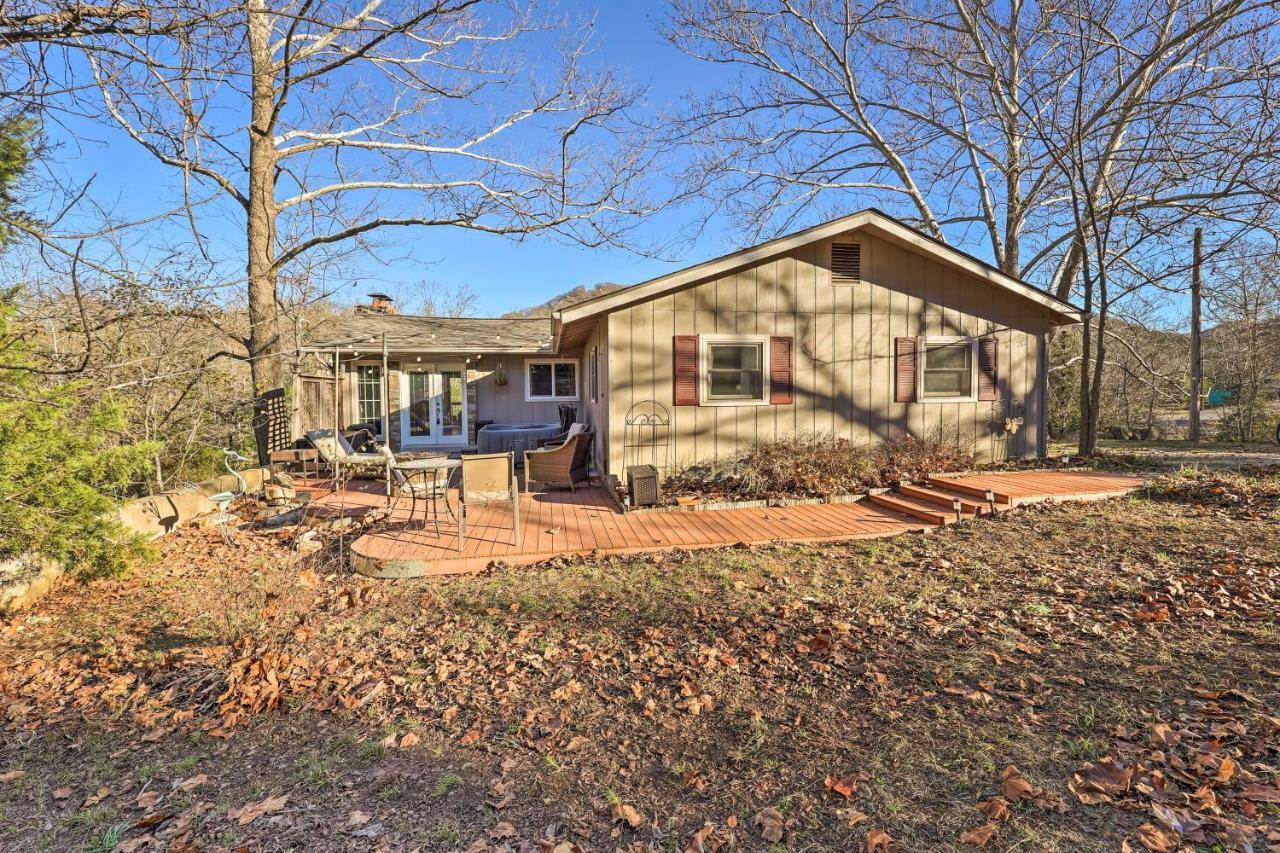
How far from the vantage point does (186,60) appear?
116 inches

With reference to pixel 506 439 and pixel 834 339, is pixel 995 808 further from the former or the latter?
pixel 506 439

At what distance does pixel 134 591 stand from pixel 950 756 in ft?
20.3

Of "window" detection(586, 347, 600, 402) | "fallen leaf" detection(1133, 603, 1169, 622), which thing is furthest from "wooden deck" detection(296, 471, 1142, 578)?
"fallen leaf" detection(1133, 603, 1169, 622)

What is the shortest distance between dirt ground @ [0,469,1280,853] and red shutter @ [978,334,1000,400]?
4310 mm

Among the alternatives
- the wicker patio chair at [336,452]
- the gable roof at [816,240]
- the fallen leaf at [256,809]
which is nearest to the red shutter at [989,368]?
the gable roof at [816,240]

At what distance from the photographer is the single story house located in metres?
8.12

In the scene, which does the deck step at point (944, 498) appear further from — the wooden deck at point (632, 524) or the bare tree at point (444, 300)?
the bare tree at point (444, 300)

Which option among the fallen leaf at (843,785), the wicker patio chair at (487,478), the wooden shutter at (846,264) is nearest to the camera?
the fallen leaf at (843,785)

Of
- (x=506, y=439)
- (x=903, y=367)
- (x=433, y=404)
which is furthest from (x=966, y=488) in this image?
(x=433, y=404)

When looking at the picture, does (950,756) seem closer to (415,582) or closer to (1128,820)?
(1128,820)

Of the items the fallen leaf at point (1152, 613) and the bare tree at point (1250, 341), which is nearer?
the fallen leaf at point (1152, 613)

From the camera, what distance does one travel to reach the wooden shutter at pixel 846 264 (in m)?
8.66

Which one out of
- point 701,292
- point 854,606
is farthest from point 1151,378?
point 854,606

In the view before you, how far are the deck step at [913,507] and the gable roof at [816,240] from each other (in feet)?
12.3
